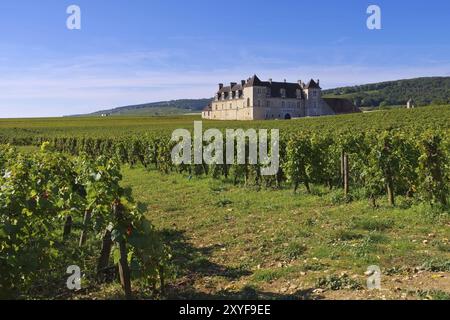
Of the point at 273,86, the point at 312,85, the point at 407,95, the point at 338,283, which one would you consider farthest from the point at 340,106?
the point at 338,283

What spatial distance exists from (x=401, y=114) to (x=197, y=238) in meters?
50.8

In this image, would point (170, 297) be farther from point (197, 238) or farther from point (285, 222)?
point (285, 222)

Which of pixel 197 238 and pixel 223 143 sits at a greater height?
pixel 223 143

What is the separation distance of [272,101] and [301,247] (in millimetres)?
99303

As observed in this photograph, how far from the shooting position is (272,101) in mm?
106500

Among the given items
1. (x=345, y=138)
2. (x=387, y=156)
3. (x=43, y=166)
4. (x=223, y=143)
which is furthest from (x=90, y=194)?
(x=223, y=143)

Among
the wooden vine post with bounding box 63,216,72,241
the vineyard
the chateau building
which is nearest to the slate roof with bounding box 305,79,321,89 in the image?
the chateau building

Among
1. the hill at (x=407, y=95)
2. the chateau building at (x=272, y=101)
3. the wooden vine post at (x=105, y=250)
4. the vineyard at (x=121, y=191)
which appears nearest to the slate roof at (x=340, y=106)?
the chateau building at (x=272, y=101)

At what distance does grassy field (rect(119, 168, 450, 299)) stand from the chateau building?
296ft

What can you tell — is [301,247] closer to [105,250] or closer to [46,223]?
[105,250]

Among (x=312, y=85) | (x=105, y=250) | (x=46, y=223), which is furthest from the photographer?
(x=312, y=85)

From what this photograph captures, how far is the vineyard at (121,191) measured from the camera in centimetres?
619

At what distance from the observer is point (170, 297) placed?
664 cm
